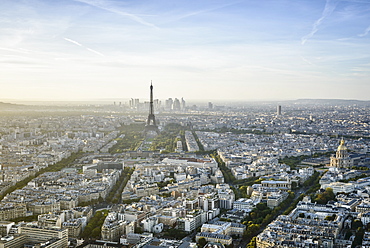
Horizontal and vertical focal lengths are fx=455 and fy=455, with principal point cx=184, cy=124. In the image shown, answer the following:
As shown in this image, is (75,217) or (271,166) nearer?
(75,217)

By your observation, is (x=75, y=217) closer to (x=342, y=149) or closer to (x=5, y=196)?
(x=5, y=196)

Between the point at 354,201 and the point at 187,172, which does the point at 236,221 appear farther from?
the point at 187,172

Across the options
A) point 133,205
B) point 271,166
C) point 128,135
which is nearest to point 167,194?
point 133,205

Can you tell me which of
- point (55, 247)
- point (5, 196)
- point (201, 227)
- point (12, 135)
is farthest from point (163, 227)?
point (12, 135)

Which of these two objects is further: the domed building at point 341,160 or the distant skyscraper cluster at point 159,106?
the distant skyscraper cluster at point 159,106

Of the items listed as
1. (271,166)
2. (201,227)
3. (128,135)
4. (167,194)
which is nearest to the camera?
(201,227)

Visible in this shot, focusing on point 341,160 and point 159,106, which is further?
point 159,106

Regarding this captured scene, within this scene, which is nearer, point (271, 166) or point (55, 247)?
point (55, 247)

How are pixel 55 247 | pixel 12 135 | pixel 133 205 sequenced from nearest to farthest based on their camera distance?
pixel 55 247, pixel 133 205, pixel 12 135

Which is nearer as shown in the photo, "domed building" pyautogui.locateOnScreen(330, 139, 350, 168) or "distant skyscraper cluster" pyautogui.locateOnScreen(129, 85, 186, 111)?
"domed building" pyautogui.locateOnScreen(330, 139, 350, 168)
